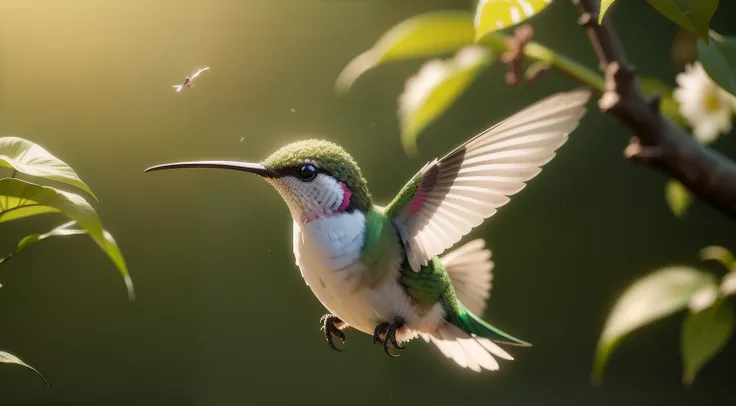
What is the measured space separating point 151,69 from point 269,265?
469mm

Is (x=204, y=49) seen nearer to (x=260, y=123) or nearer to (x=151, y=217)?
(x=260, y=123)

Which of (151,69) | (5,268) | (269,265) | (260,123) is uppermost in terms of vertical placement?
(151,69)

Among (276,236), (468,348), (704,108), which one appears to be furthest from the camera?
(276,236)

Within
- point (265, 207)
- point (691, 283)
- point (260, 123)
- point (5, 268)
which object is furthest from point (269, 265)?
point (691, 283)

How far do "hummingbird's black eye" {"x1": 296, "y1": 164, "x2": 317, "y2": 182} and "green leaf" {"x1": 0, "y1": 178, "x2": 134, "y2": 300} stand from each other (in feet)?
0.34

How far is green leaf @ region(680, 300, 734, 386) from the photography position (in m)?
0.65

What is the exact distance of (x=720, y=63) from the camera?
0.48m

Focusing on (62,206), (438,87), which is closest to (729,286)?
(438,87)

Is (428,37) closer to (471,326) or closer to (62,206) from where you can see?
(471,326)

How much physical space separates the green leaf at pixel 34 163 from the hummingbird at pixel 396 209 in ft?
0.13

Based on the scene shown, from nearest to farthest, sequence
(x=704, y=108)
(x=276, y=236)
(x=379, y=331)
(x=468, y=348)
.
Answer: (x=379, y=331)
(x=468, y=348)
(x=704, y=108)
(x=276, y=236)

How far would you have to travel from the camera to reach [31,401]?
124cm

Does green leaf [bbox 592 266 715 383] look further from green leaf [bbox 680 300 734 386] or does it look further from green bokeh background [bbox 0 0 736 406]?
green bokeh background [bbox 0 0 736 406]

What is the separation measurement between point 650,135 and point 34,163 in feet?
1.27
